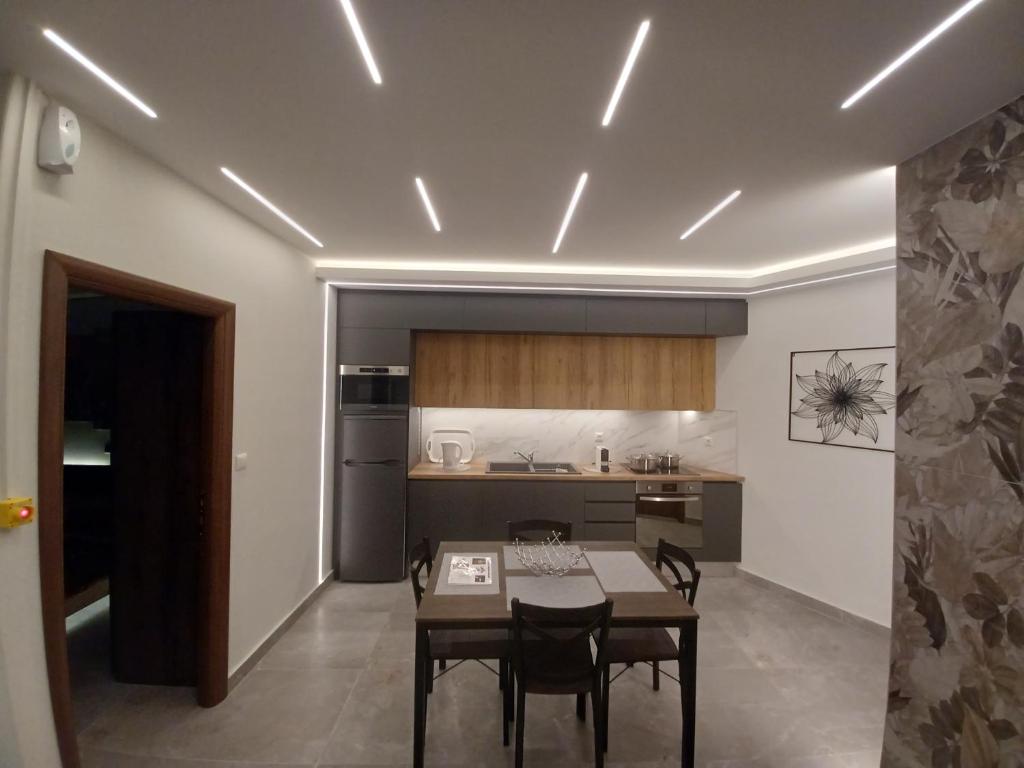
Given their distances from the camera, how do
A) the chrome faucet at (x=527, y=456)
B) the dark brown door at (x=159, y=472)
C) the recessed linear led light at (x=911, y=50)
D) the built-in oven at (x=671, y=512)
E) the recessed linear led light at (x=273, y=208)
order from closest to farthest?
1. the recessed linear led light at (x=911, y=50)
2. the recessed linear led light at (x=273, y=208)
3. the dark brown door at (x=159, y=472)
4. the built-in oven at (x=671, y=512)
5. the chrome faucet at (x=527, y=456)

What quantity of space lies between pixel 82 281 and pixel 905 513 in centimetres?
341

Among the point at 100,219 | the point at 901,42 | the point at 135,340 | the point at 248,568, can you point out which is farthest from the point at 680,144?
the point at 248,568

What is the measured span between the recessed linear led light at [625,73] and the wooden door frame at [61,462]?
6.63 feet

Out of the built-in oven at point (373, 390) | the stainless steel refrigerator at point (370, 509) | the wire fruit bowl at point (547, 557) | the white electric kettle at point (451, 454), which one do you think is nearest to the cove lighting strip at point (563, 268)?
the built-in oven at point (373, 390)

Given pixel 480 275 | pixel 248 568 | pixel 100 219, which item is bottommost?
pixel 248 568

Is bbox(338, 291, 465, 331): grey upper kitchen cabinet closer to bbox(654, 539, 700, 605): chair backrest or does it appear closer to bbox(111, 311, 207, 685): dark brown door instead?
bbox(111, 311, 207, 685): dark brown door

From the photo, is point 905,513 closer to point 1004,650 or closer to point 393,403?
point 1004,650

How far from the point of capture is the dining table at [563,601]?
75.1 inches

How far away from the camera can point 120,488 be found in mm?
2545

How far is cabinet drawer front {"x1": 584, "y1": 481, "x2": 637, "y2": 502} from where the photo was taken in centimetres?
419

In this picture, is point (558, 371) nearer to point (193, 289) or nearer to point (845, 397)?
point (845, 397)

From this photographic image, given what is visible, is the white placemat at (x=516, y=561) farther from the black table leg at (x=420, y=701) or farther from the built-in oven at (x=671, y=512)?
the built-in oven at (x=671, y=512)

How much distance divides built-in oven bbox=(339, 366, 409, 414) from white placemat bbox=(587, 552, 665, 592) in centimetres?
217

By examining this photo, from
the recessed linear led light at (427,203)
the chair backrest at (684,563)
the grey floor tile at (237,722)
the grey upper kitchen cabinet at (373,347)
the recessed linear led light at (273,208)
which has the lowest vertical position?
the grey floor tile at (237,722)
